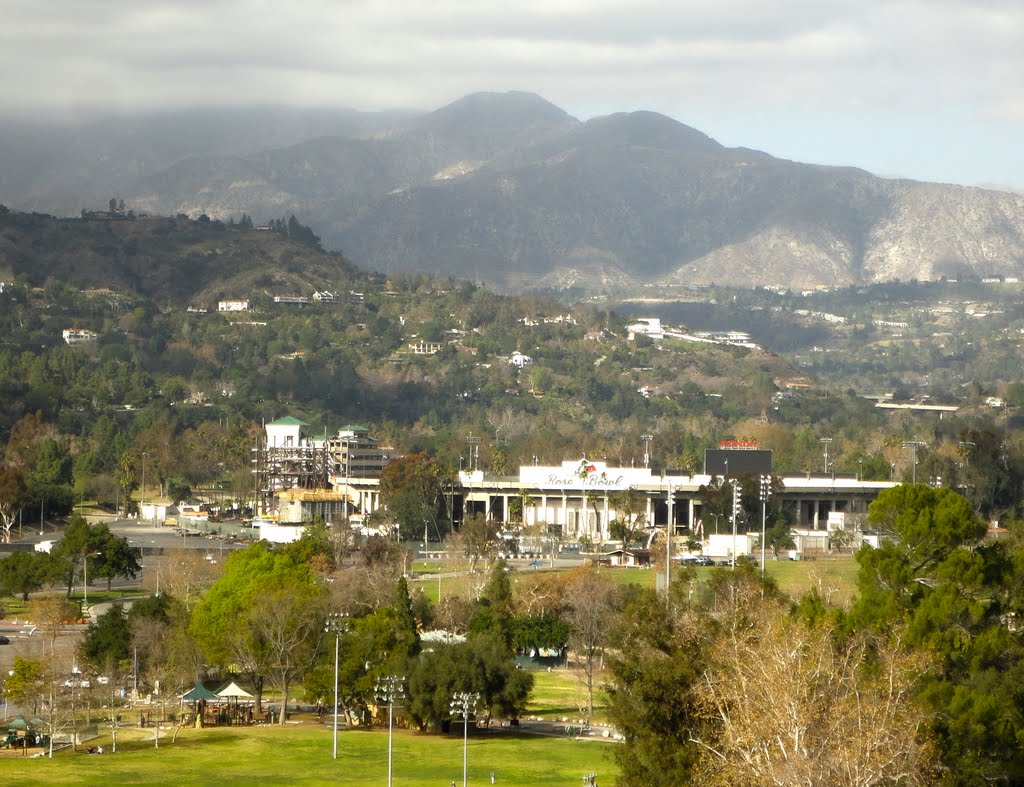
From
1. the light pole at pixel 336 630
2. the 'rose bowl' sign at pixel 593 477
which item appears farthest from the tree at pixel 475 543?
the light pole at pixel 336 630

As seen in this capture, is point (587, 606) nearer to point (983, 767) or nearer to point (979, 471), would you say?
point (983, 767)

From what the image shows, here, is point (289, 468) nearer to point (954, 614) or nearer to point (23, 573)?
point (23, 573)

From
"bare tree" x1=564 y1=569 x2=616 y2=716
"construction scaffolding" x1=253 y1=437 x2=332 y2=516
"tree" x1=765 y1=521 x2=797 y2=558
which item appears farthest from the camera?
"construction scaffolding" x1=253 y1=437 x2=332 y2=516

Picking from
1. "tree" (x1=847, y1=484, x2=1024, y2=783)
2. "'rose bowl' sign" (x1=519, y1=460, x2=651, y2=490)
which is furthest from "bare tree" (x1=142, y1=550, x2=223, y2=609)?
"'rose bowl' sign" (x1=519, y1=460, x2=651, y2=490)

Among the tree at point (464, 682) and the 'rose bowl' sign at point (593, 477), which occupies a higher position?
the 'rose bowl' sign at point (593, 477)

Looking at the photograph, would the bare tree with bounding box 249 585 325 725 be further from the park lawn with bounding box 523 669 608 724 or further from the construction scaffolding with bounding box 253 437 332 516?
the construction scaffolding with bounding box 253 437 332 516

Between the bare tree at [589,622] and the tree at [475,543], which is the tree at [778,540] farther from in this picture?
the bare tree at [589,622]

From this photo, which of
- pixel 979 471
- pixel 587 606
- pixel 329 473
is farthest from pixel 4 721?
pixel 329 473
